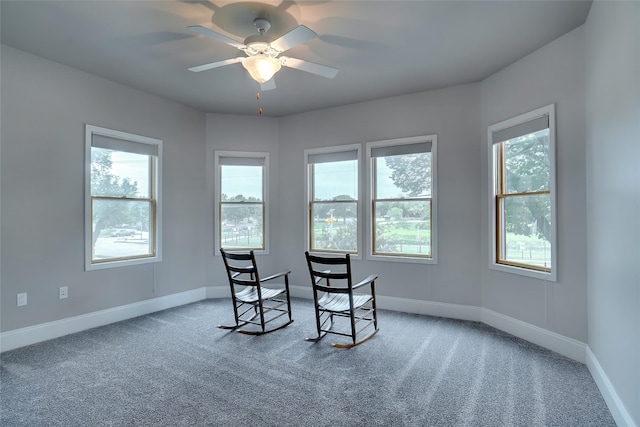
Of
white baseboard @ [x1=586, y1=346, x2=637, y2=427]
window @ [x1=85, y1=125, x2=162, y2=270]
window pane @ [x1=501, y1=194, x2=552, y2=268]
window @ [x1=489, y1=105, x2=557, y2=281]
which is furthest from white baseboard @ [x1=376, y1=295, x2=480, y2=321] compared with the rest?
window @ [x1=85, y1=125, x2=162, y2=270]

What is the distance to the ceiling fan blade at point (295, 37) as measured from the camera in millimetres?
2174

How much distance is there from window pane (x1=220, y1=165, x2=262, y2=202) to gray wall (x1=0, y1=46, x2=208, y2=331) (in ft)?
2.80

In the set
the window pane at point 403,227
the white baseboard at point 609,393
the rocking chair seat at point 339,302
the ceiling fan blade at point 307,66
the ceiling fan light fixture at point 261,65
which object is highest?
the ceiling fan blade at point 307,66

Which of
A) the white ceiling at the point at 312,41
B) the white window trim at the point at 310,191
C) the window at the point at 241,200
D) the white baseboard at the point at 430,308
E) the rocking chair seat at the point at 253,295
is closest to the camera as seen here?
the white ceiling at the point at 312,41

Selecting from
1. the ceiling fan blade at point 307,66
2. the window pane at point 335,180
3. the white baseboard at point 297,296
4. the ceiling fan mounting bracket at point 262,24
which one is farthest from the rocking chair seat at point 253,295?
the ceiling fan mounting bracket at point 262,24

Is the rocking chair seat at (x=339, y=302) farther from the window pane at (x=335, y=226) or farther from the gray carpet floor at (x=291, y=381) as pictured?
the window pane at (x=335, y=226)

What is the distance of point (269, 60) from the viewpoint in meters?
2.61

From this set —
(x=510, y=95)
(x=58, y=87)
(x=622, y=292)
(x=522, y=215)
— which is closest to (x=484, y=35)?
(x=510, y=95)

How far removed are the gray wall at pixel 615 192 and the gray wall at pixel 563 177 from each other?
133 mm

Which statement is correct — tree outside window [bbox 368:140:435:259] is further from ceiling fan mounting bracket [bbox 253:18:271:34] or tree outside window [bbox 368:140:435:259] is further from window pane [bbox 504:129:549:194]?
ceiling fan mounting bracket [bbox 253:18:271:34]

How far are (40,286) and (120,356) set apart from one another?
3.91ft

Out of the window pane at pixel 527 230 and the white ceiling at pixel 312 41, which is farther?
the window pane at pixel 527 230

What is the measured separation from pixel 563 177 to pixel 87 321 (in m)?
4.97

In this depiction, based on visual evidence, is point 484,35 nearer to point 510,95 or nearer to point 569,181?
point 510,95
